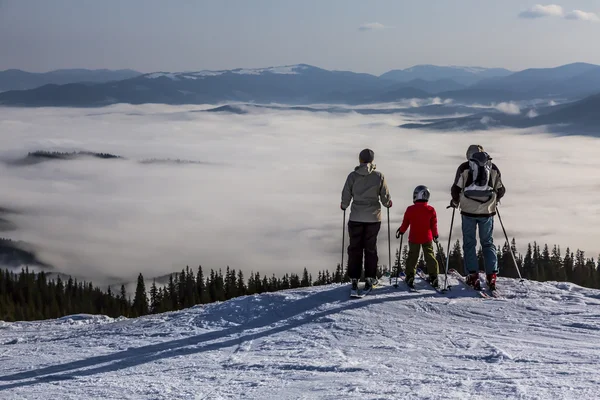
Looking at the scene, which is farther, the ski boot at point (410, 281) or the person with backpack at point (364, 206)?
the ski boot at point (410, 281)

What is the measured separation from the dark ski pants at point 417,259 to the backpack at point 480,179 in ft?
3.84

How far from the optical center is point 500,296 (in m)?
10.1

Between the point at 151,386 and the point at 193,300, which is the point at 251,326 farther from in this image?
the point at 193,300

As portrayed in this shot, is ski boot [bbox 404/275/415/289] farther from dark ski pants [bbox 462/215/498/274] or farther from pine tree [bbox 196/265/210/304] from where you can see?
pine tree [bbox 196/265/210/304]

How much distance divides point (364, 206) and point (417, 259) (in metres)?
1.44

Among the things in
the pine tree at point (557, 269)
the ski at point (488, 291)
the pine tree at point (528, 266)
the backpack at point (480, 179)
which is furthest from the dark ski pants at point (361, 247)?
the pine tree at point (528, 266)

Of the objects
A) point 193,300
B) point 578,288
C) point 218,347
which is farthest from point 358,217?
point 193,300

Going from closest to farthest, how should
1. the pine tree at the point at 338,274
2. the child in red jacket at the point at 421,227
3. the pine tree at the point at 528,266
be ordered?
the child in red jacket at the point at 421,227
the pine tree at the point at 338,274
the pine tree at the point at 528,266

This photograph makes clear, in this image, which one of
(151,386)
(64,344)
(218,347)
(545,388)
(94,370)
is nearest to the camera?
(545,388)

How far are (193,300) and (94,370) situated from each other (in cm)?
5688

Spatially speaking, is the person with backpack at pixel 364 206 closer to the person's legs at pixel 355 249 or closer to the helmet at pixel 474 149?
the person's legs at pixel 355 249

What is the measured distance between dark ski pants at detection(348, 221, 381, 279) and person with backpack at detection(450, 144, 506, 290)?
154 centimetres

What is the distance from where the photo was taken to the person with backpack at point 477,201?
1000 centimetres

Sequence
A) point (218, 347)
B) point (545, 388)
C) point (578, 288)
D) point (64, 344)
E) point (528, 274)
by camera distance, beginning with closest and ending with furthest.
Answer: point (545, 388)
point (218, 347)
point (64, 344)
point (578, 288)
point (528, 274)
